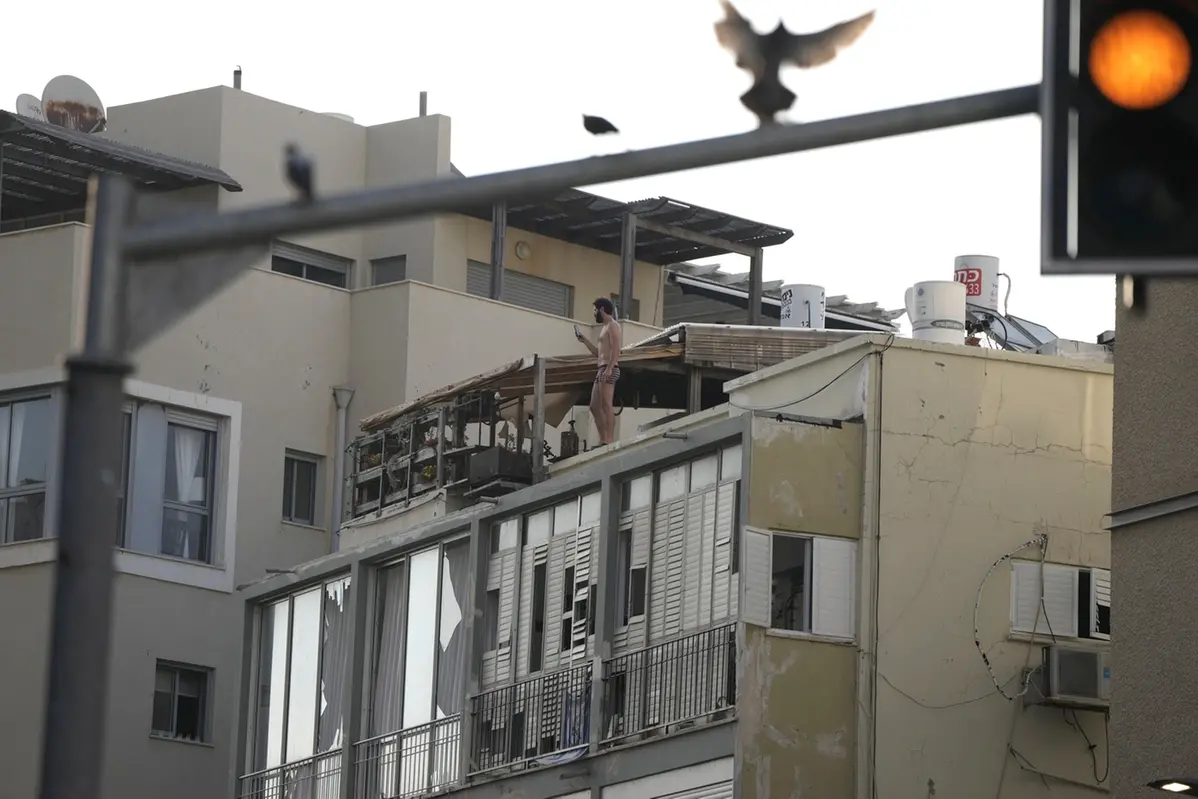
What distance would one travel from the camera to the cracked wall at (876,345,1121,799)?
24.1 meters

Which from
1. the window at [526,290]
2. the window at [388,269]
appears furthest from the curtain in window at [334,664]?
the window at [526,290]

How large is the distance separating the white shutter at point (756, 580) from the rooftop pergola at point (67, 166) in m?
16.1

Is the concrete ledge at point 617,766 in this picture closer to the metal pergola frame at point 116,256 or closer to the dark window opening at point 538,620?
the dark window opening at point 538,620

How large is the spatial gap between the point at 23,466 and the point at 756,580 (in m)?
14.7

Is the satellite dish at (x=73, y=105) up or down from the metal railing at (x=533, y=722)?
up

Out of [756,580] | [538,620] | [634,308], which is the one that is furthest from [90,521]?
[634,308]

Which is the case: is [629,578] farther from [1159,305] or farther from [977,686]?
[1159,305]

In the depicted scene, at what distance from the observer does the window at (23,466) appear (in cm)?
3475

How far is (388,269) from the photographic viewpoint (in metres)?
42.4

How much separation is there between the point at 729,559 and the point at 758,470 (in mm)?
961

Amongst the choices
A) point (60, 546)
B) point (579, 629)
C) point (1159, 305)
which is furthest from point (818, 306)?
point (60, 546)

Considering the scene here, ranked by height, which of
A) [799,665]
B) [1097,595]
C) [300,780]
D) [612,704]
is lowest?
[300,780]

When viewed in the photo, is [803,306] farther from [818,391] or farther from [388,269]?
[388,269]

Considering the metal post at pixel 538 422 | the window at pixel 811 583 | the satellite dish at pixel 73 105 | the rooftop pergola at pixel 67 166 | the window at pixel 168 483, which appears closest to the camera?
the window at pixel 811 583
